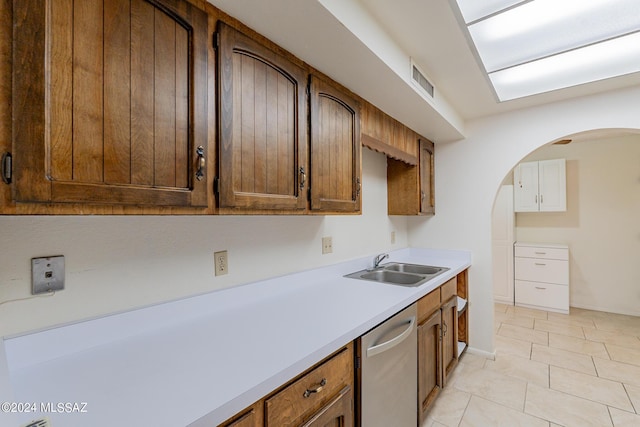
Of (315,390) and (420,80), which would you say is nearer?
(315,390)

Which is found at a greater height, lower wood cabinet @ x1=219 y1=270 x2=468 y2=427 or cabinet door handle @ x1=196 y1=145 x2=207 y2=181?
cabinet door handle @ x1=196 y1=145 x2=207 y2=181

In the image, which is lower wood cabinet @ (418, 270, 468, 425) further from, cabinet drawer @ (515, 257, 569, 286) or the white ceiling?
cabinet drawer @ (515, 257, 569, 286)

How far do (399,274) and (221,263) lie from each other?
1.43m

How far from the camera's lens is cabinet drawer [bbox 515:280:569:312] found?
12.6 feet

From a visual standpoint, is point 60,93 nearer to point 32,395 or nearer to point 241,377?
point 32,395

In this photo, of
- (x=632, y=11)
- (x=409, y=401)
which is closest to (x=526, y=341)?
(x=409, y=401)

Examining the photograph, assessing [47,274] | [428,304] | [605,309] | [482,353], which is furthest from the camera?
[605,309]

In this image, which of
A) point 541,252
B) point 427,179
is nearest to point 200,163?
point 427,179

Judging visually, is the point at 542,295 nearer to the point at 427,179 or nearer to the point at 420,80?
the point at 427,179

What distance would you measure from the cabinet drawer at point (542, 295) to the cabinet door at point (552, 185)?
104cm

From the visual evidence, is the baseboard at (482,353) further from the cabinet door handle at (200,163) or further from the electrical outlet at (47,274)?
the electrical outlet at (47,274)

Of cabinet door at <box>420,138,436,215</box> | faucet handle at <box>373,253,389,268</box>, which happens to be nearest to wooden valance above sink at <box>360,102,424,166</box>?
cabinet door at <box>420,138,436,215</box>

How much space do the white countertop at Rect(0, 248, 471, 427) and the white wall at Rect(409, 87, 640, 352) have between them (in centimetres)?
166

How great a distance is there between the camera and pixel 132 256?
1.10 meters
